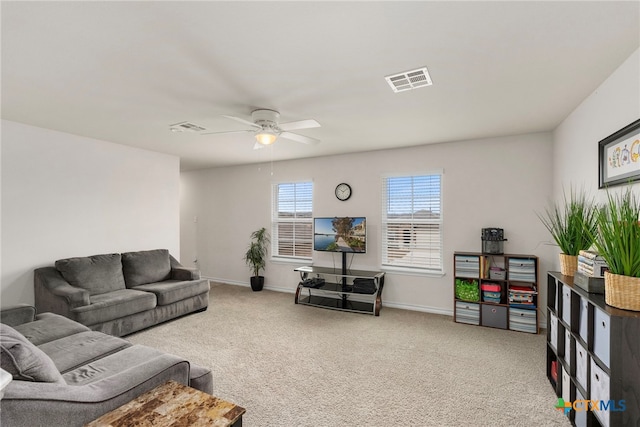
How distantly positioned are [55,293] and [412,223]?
15.1ft

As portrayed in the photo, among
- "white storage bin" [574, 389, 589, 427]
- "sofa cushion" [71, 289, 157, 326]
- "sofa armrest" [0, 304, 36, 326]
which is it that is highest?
"sofa armrest" [0, 304, 36, 326]

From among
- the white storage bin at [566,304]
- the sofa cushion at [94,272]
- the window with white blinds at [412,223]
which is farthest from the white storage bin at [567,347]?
the sofa cushion at [94,272]

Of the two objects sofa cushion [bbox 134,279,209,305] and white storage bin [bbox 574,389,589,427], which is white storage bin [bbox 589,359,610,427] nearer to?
white storage bin [bbox 574,389,589,427]

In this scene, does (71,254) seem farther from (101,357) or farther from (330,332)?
(330,332)

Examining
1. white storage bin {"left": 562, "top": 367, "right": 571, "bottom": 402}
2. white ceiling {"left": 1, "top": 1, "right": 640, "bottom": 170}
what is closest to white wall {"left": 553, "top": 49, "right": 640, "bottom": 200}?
white ceiling {"left": 1, "top": 1, "right": 640, "bottom": 170}

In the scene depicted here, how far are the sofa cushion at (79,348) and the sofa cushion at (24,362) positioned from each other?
0.61m

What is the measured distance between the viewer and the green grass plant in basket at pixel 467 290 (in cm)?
407

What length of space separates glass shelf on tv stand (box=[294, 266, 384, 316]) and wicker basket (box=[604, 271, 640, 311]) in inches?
115

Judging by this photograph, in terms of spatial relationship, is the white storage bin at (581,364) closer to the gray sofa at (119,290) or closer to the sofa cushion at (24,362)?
the sofa cushion at (24,362)

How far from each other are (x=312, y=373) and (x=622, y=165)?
2.88m

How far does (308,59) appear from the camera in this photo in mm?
2131

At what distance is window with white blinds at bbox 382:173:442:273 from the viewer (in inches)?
183

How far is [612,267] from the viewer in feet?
5.75

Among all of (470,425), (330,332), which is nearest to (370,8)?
(470,425)
